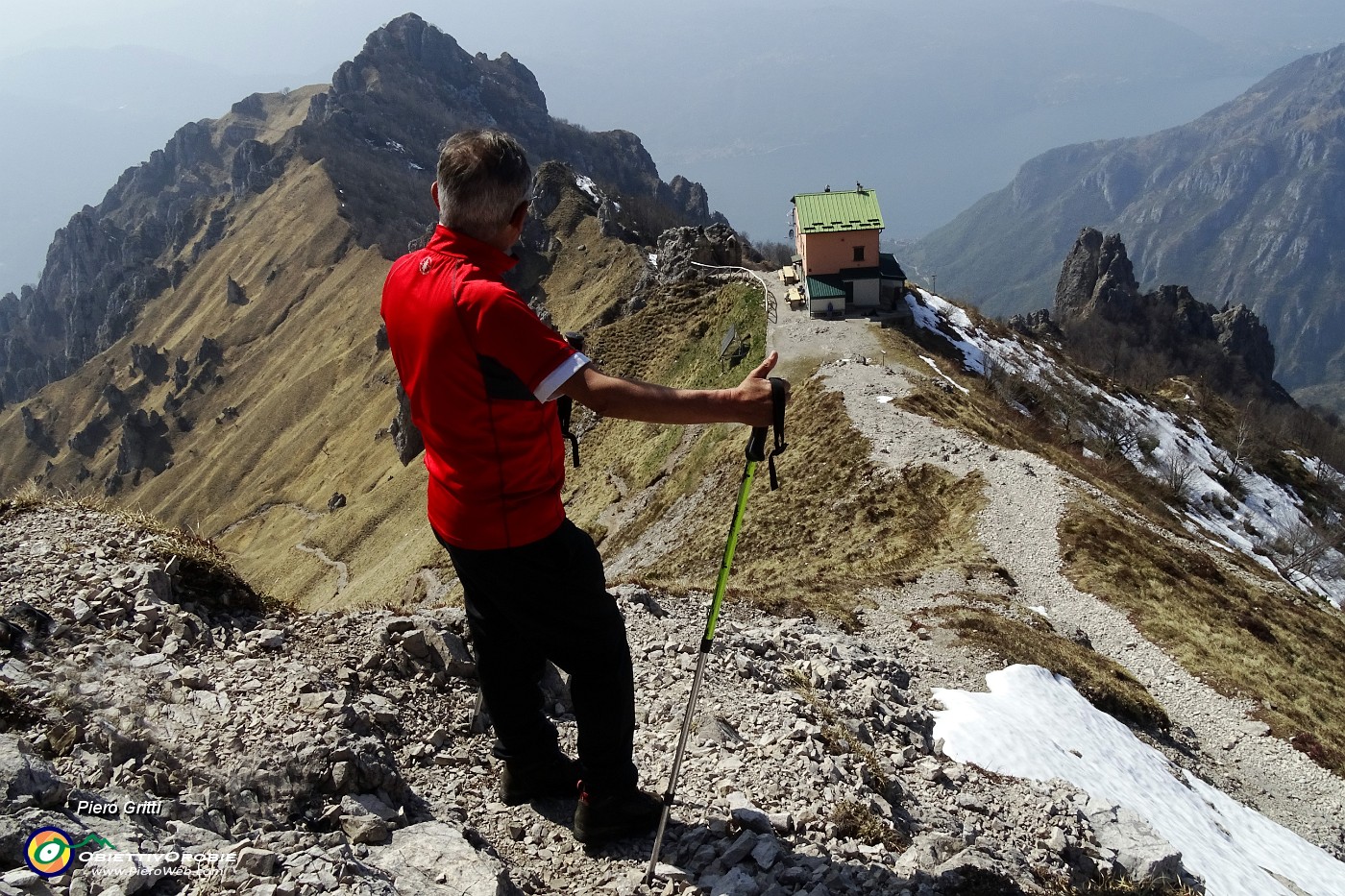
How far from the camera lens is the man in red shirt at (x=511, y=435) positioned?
193 inches

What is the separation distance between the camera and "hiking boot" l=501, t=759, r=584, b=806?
267 inches

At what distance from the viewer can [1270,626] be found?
26.0 m

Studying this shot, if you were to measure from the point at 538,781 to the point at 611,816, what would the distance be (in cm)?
88

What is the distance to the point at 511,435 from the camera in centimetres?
529

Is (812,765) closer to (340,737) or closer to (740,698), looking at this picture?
(740,698)

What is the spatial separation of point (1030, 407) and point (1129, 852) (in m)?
47.7

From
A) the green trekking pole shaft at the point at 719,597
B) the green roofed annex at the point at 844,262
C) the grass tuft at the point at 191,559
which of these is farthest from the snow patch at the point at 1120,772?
the green roofed annex at the point at 844,262

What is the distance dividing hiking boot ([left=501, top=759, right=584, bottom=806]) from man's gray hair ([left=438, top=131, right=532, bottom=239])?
4333 mm

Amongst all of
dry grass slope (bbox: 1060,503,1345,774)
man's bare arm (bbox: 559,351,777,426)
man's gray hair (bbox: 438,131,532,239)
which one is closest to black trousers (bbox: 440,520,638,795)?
man's bare arm (bbox: 559,351,777,426)

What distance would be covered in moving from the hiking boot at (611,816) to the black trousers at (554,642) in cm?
8

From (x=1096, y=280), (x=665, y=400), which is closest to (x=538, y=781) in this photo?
(x=665, y=400)

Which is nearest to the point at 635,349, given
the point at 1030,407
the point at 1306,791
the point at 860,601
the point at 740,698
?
the point at 1030,407

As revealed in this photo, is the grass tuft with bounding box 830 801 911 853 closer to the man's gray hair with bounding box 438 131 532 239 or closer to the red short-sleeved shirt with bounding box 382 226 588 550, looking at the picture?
the red short-sleeved shirt with bounding box 382 226 588 550
